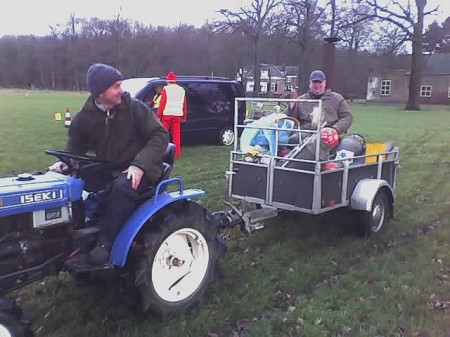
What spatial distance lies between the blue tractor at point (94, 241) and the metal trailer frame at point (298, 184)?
3.90ft

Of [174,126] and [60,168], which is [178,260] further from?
[174,126]

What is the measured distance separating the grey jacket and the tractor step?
136 inches

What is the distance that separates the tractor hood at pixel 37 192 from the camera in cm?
305

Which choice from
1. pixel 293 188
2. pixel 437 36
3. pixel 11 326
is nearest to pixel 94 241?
pixel 11 326

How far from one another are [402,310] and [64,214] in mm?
2679

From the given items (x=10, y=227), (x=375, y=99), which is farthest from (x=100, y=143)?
(x=375, y=99)

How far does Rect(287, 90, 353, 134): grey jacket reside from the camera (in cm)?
621

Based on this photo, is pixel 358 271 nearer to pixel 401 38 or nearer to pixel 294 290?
pixel 294 290

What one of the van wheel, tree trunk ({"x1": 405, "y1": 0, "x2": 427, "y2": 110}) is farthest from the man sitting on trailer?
tree trunk ({"x1": 405, "y1": 0, "x2": 427, "y2": 110})

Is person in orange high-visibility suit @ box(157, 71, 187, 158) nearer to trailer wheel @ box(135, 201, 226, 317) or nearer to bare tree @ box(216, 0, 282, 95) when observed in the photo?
trailer wheel @ box(135, 201, 226, 317)

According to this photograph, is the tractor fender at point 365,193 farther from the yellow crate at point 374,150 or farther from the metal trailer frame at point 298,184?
the yellow crate at point 374,150

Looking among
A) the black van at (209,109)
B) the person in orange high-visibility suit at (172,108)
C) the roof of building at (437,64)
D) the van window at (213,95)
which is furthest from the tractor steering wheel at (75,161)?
the roof of building at (437,64)

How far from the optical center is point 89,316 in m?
3.80

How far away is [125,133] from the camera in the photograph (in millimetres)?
3639
